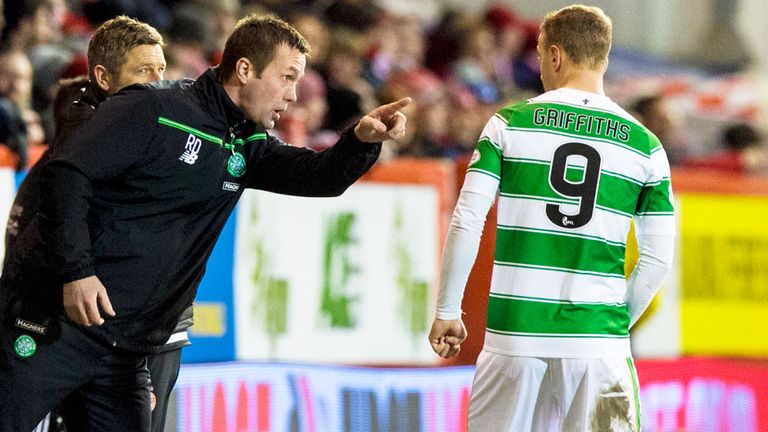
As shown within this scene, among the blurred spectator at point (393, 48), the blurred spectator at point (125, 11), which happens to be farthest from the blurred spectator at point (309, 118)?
the blurred spectator at point (393, 48)

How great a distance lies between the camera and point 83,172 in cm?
405

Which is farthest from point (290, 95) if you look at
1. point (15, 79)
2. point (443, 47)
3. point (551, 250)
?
point (443, 47)

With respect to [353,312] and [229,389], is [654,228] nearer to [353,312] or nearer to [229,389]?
[229,389]

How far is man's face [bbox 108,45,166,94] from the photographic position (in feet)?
15.9

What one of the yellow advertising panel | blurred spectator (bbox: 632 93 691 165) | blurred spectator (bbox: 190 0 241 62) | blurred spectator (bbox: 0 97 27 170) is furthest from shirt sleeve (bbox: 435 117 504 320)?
blurred spectator (bbox: 632 93 691 165)

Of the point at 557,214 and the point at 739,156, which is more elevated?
the point at 739,156

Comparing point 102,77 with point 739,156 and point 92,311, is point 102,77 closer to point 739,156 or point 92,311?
point 92,311

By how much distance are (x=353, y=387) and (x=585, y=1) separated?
10138mm

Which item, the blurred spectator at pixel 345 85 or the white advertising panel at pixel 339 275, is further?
the blurred spectator at pixel 345 85

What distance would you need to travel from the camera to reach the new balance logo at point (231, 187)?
14.6 ft

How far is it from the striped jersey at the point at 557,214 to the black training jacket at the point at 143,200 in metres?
0.49

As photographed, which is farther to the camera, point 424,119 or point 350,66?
point 350,66

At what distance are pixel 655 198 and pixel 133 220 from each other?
1.84 meters

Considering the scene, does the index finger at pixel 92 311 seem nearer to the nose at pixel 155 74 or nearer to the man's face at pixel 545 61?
the nose at pixel 155 74
